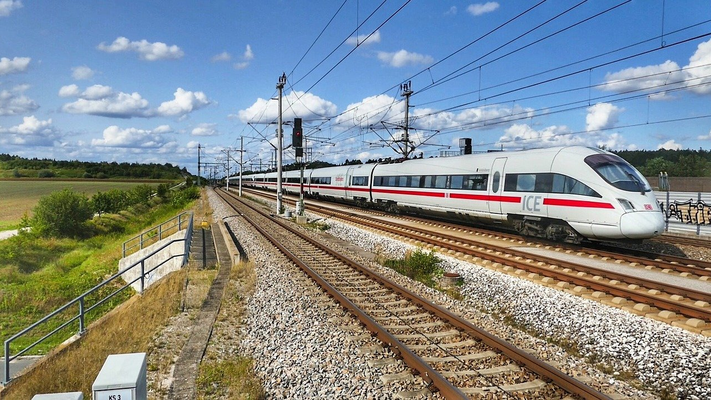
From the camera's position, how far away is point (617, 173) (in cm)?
1319

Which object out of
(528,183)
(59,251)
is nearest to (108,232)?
(59,251)

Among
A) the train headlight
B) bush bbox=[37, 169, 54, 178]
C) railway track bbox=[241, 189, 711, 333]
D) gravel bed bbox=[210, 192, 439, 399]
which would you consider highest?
bush bbox=[37, 169, 54, 178]

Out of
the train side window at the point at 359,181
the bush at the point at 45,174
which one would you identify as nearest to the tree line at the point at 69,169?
the bush at the point at 45,174

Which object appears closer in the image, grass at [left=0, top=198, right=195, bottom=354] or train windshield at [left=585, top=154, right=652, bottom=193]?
train windshield at [left=585, top=154, right=652, bottom=193]

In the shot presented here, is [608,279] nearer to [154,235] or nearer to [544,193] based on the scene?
[544,193]

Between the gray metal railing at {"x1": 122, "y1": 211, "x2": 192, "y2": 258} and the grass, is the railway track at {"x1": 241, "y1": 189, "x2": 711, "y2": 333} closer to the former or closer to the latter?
the gray metal railing at {"x1": 122, "y1": 211, "x2": 192, "y2": 258}

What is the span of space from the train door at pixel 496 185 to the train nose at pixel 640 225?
16.1 ft

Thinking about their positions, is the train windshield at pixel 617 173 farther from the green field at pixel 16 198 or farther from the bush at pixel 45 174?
the bush at pixel 45 174

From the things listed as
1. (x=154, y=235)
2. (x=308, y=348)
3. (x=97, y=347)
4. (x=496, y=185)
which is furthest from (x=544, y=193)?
(x=154, y=235)

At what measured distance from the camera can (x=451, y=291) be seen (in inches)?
420

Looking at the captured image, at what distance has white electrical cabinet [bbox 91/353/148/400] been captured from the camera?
107 inches

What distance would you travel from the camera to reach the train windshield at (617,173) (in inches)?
509

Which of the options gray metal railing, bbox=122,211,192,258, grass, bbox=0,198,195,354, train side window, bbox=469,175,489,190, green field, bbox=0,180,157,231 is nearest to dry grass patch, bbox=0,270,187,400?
gray metal railing, bbox=122,211,192,258

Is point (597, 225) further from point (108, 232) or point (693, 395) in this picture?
point (108, 232)
